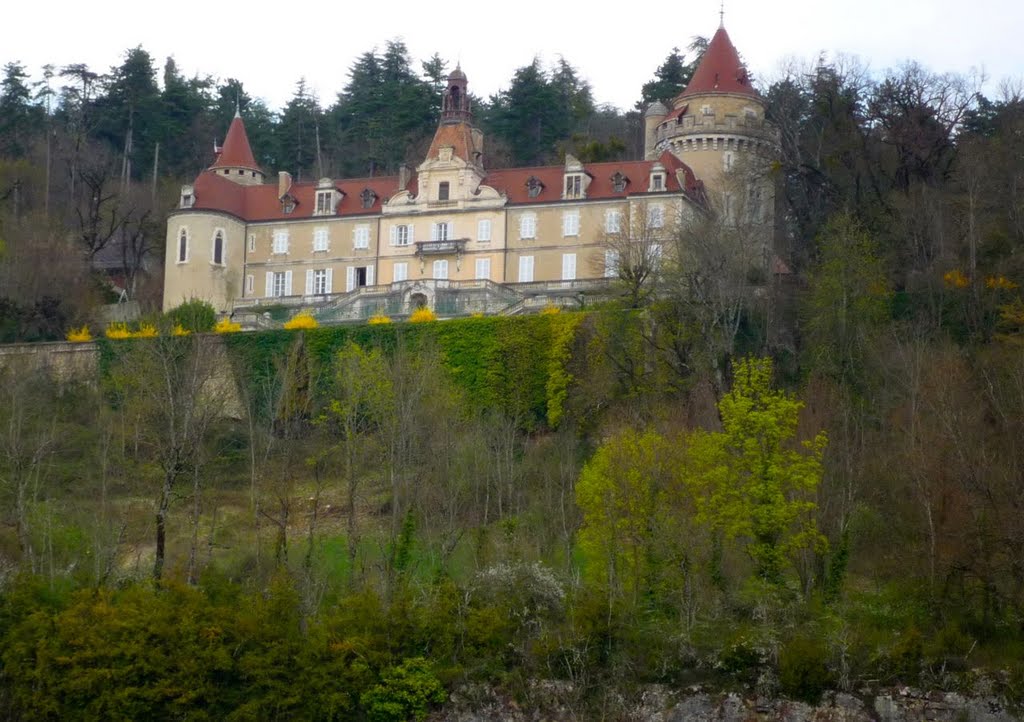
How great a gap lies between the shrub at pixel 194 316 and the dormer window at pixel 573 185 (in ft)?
43.0

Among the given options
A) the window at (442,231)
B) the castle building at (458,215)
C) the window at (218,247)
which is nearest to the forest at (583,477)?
the castle building at (458,215)

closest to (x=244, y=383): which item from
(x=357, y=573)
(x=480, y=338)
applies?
(x=480, y=338)

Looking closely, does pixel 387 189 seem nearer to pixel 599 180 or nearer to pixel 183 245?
pixel 183 245

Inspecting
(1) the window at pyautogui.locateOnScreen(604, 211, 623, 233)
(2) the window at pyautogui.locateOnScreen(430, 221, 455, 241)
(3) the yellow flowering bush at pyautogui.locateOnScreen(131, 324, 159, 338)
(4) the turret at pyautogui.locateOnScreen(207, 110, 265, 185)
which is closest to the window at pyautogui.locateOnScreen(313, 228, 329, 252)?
(2) the window at pyautogui.locateOnScreen(430, 221, 455, 241)

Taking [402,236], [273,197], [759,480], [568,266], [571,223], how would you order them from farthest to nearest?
1. [273,197]
2. [402,236]
3. [571,223]
4. [568,266]
5. [759,480]

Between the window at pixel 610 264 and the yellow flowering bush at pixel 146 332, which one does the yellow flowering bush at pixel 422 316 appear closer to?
the window at pixel 610 264

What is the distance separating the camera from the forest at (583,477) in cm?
3522

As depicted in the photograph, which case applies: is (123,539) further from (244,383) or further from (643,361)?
(643,361)

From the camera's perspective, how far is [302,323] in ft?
186

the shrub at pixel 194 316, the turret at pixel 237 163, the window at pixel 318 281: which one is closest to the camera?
the shrub at pixel 194 316

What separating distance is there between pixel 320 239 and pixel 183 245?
16.4ft

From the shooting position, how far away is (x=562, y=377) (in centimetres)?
5097

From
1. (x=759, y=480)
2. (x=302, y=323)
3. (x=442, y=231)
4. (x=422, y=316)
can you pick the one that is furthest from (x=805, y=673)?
(x=442, y=231)

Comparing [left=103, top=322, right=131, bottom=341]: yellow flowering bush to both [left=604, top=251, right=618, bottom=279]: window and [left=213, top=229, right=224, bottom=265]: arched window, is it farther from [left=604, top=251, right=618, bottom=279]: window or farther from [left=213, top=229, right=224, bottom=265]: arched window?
[left=604, top=251, right=618, bottom=279]: window
